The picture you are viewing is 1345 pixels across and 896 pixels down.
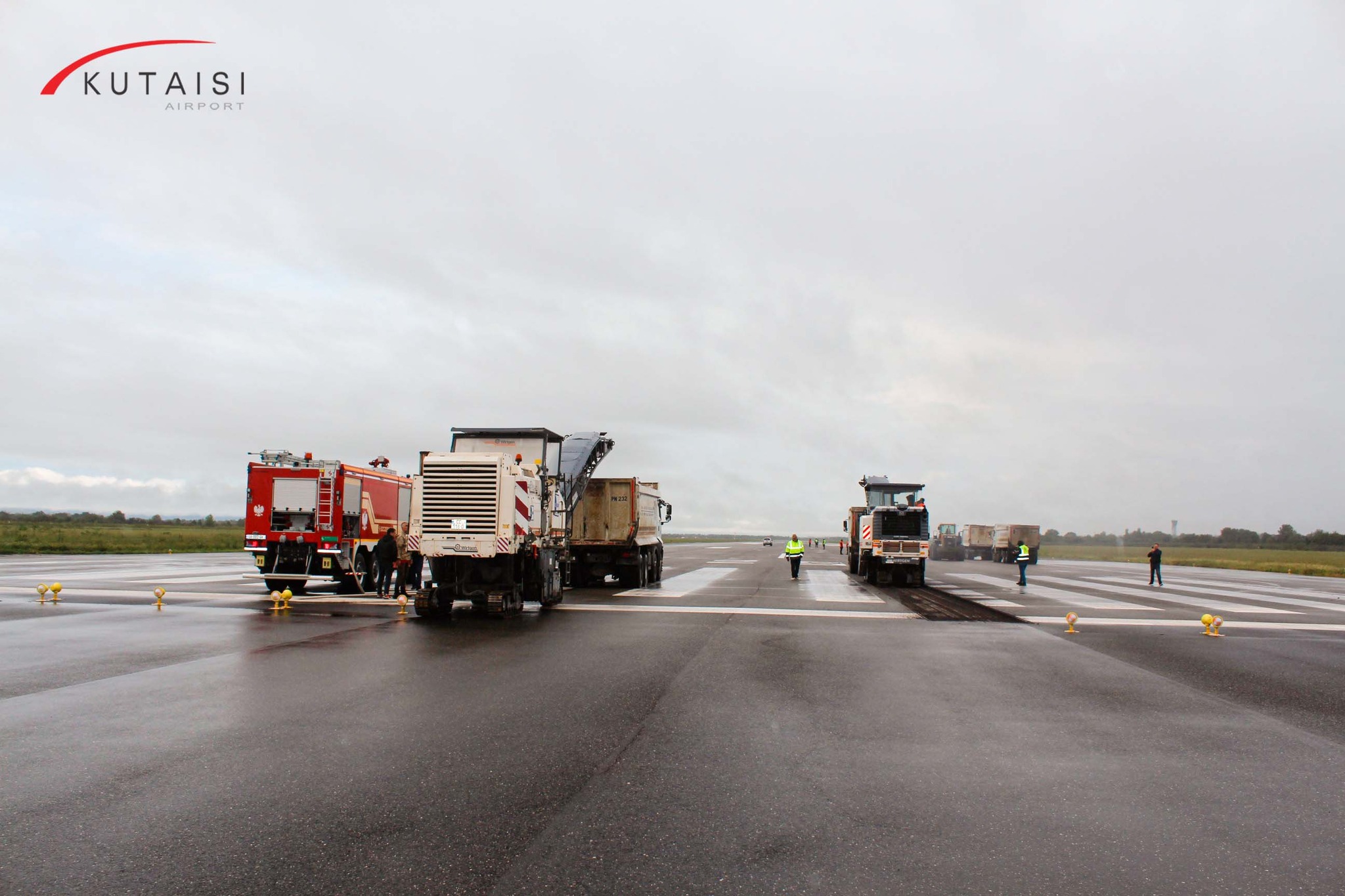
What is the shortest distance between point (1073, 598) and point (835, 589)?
6.18 m

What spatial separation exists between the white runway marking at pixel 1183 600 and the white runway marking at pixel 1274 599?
3.96 ft

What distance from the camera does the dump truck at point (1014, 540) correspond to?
4847 centimetres

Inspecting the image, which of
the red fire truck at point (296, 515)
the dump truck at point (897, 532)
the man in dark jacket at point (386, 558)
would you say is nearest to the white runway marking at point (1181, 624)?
the dump truck at point (897, 532)

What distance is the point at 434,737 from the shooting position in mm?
6270

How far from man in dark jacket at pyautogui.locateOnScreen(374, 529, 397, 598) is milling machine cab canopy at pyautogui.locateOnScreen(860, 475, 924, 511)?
14.4 m

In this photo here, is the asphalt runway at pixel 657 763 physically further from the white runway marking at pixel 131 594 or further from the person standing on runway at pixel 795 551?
the person standing on runway at pixel 795 551

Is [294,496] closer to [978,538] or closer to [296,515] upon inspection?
[296,515]

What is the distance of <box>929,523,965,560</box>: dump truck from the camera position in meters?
55.8

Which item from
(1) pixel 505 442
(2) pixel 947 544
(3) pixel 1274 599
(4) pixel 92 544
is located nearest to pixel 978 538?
(2) pixel 947 544

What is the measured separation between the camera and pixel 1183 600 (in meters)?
21.1

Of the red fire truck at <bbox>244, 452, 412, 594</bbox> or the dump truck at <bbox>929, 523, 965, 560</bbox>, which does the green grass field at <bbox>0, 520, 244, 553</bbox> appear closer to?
the red fire truck at <bbox>244, 452, 412, 594</bbox>

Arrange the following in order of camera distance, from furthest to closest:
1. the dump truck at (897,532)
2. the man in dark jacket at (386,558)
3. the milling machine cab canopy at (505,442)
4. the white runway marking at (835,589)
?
the dump truck at (897,532) < the white runway marking at (835,589) < the man in dark jacket at (386,558) < the milling machine cab canopy at (505,442)

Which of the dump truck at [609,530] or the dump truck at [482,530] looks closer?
the dump truck at [482,530]

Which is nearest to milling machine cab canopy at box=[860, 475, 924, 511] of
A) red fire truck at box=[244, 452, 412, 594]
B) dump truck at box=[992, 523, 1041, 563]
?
red fire truck at box=[244, 452, 412, 594]
